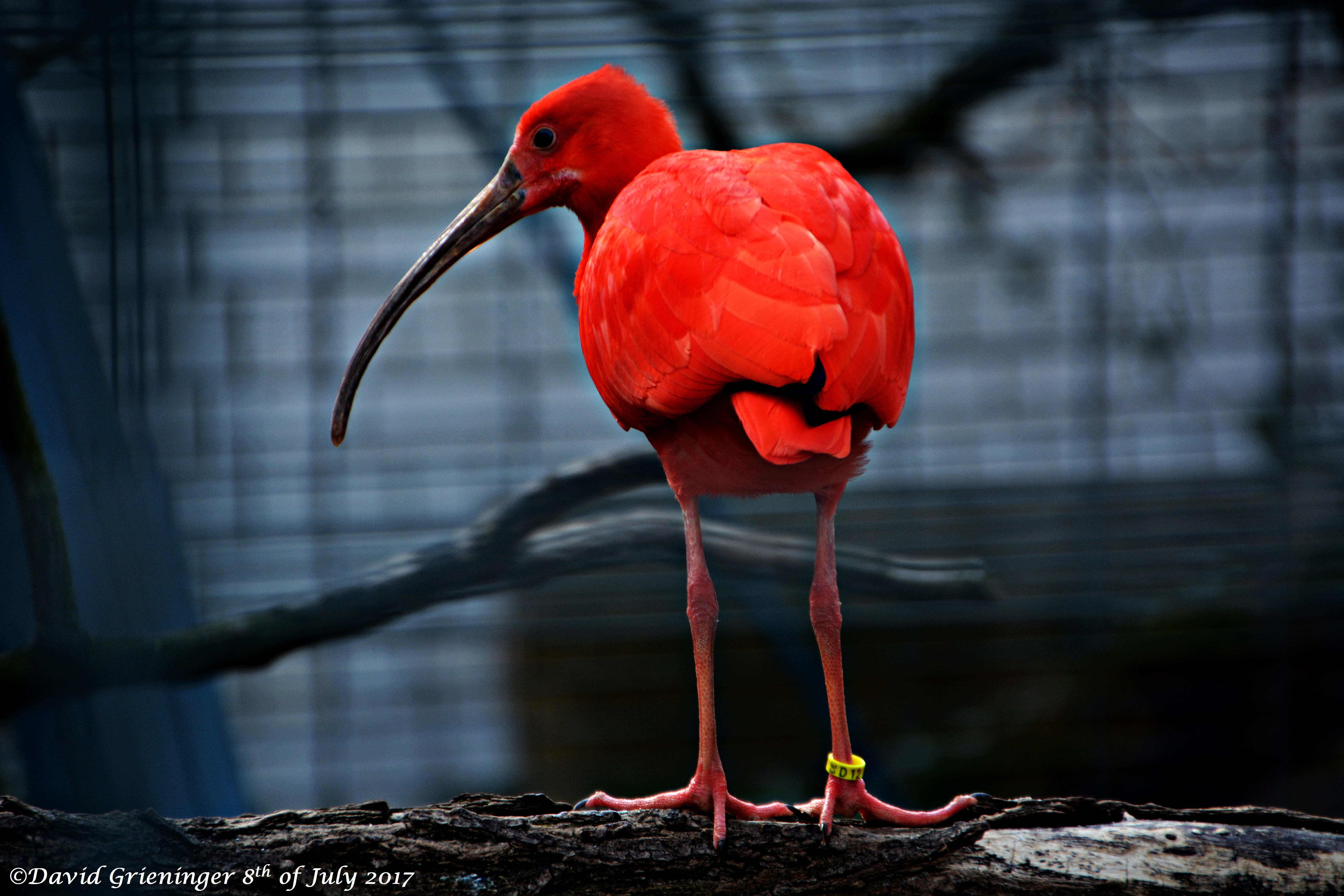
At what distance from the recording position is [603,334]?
94 cm

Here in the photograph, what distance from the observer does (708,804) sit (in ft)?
2.97

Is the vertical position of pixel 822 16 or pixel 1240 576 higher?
pixel 822 16

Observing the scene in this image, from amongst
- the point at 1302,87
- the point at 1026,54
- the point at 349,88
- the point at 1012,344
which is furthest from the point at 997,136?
the point at 349,88

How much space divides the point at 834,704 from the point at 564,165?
72 cm

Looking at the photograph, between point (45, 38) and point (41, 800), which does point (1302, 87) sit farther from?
point (41, 800)

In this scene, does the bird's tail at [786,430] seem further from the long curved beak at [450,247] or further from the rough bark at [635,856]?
the long curved beak at [450,247]

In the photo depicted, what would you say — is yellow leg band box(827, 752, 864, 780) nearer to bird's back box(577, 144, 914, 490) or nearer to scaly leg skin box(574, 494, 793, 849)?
scaly leg skin box(574, 494, 793, 849)

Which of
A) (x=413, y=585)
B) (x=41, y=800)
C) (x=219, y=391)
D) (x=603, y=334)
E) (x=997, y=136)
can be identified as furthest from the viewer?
(x=997, y=136)

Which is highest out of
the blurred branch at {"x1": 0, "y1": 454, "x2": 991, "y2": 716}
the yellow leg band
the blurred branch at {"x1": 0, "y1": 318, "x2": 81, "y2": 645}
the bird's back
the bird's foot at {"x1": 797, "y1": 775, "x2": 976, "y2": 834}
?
the bird's back

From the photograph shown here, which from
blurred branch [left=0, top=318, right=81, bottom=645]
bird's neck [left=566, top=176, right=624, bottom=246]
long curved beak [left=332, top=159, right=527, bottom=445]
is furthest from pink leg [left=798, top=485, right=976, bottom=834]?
blurred branch [left=0, top=318, right=81, bottom=645]

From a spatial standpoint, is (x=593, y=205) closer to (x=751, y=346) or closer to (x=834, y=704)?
(x=751, y=346)

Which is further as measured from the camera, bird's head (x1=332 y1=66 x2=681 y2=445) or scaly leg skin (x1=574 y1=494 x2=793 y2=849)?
bird's head (x1=332 y1=66 x2=681 y2=445)

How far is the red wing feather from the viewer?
0.80 meters

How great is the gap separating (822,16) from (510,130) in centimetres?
106
